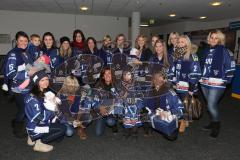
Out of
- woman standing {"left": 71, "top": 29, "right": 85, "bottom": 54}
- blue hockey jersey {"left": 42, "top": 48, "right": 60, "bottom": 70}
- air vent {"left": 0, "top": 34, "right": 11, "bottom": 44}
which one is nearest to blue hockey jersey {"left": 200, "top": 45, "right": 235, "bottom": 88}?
woman standing {"left": 71, "top": 29, "right": 85, "bottom": 54}

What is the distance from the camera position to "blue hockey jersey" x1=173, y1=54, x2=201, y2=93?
318 centimetres

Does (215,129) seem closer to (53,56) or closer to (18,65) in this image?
Result: (53,56)

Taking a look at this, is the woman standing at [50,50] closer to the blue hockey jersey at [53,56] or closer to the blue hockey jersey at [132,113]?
the blue hockey jersey at [53,56]

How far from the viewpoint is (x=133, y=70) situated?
9.04 feet

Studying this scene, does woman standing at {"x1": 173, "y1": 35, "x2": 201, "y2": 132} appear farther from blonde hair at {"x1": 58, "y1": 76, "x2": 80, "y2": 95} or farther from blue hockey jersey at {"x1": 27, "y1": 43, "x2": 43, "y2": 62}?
blue hockey jersey at {"x1": 27, "y1": 43, "x2": 43, "y2": 62}

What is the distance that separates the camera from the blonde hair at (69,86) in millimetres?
2764

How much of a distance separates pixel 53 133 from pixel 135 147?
3.37 feet

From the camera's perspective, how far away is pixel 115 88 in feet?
9.57

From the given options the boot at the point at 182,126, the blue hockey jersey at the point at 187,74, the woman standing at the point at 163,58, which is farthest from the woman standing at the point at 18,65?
the boot at the point at 182,126

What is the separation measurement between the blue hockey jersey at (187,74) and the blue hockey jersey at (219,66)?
0.16m

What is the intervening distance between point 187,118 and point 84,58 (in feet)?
5.76

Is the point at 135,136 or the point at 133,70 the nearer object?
the point at 133,70

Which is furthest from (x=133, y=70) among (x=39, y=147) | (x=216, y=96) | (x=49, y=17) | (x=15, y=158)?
(x=49, y=17)

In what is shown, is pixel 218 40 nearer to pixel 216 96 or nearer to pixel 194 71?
pixel 194 71
